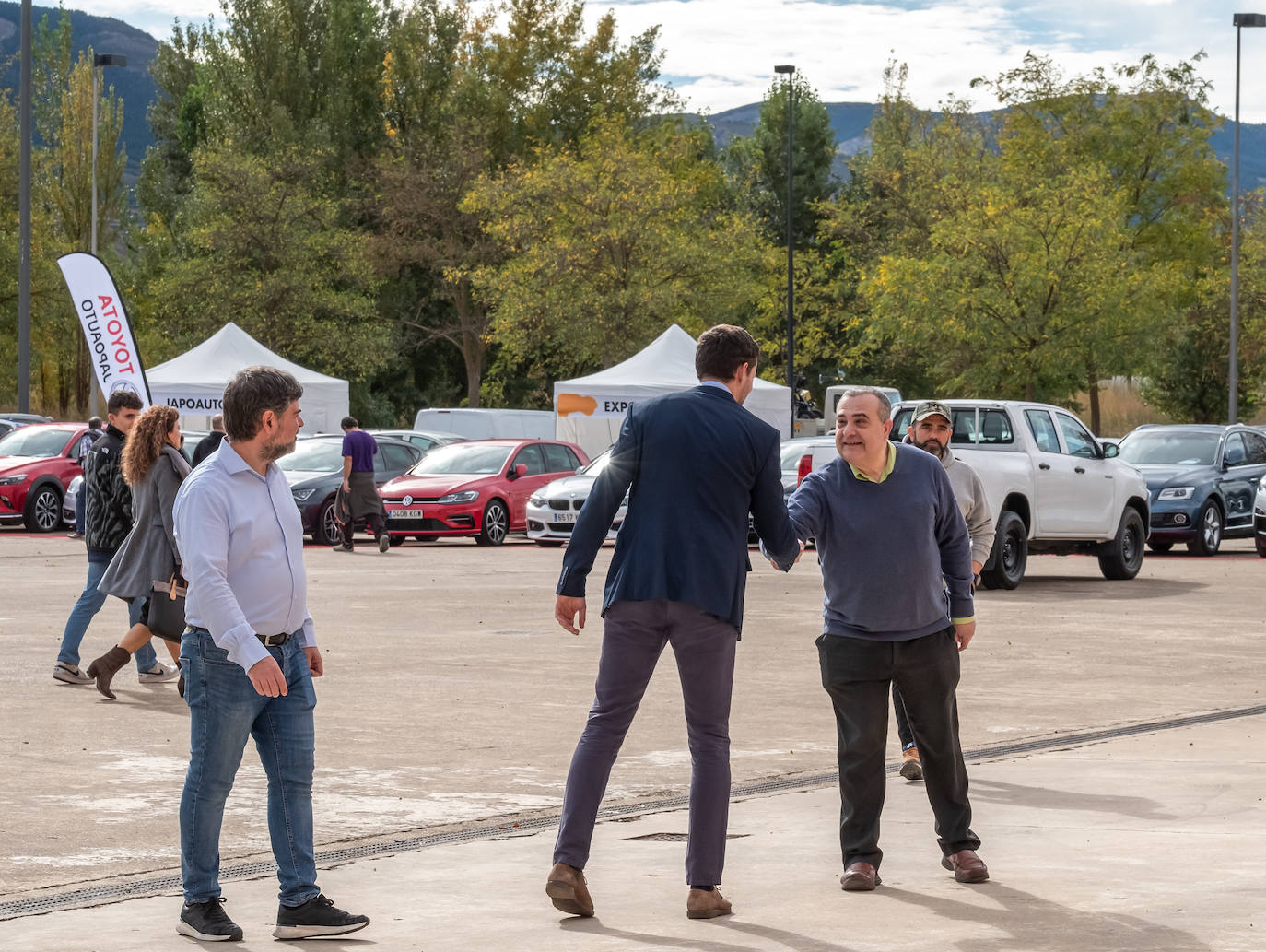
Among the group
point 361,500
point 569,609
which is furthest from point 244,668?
point 361,500

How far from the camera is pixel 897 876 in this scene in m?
6.58

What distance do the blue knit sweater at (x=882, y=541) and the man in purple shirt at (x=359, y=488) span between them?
18506 millimetres

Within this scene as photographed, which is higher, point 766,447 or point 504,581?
point 766,447

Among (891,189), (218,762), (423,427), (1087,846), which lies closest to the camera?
(218,762)

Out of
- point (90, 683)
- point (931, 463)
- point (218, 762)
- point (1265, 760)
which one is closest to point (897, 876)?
point (931, 463)

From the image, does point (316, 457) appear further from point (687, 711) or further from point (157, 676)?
point (687, 711)

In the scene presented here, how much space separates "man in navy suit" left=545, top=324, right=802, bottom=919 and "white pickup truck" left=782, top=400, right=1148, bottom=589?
1364 cm

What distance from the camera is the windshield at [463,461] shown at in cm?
2761

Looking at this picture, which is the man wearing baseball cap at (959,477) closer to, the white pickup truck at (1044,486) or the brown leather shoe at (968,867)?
the brown leather shoe at (968,867)

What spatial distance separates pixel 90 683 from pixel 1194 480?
1788 cm

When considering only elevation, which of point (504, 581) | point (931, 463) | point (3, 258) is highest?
point (3, 258)

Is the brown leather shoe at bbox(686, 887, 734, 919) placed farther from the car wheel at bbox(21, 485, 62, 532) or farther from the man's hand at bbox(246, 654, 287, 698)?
the car wheel at bbox(21, 485, 62, 532)

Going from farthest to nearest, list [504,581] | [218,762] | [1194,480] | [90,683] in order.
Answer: [1194,480]
[504,581]
[90,683]
[218,762]

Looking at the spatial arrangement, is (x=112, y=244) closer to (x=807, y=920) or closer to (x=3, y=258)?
(x=3, y=258)
